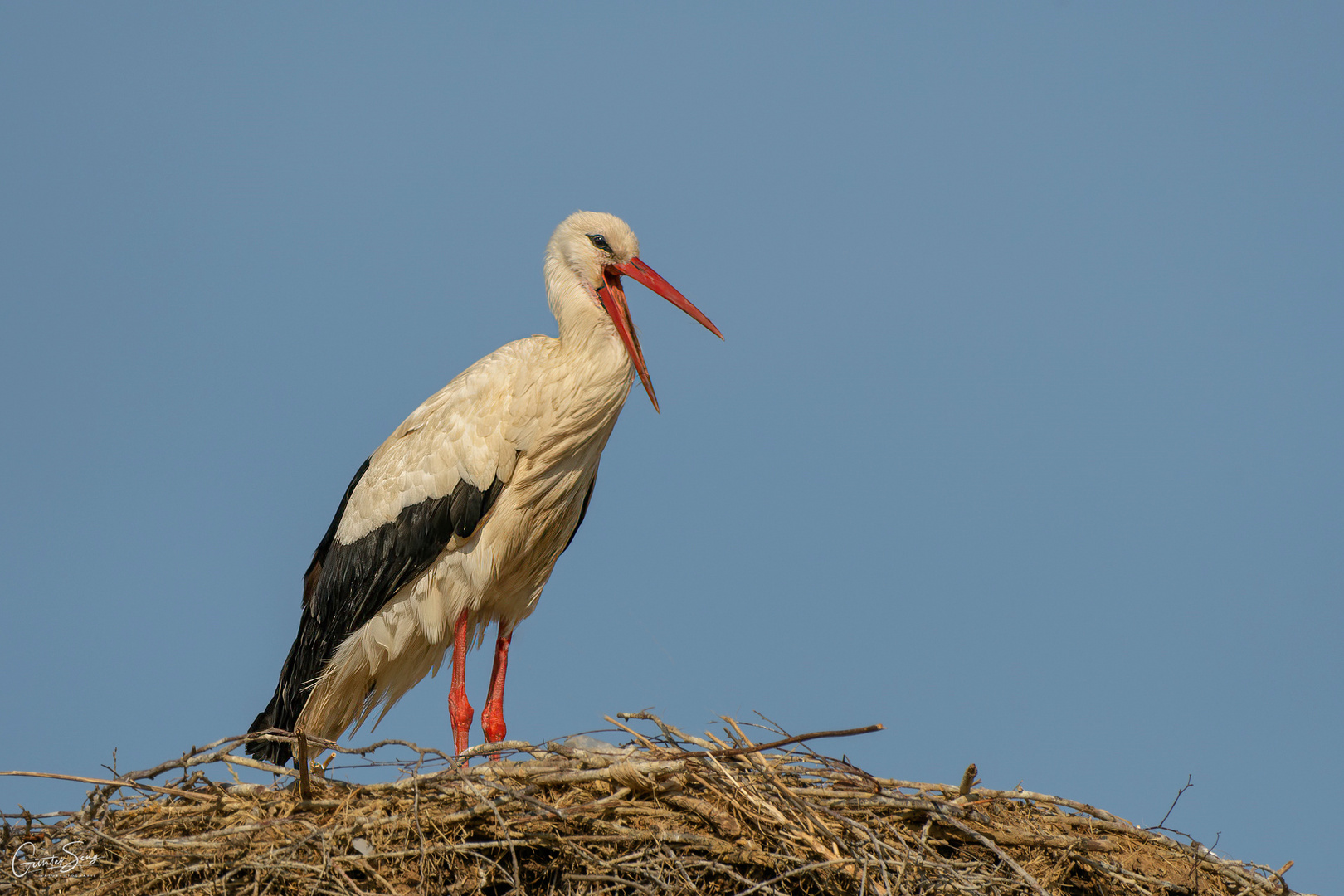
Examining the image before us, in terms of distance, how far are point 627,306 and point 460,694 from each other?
6.08 feet

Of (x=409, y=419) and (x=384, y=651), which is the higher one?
(x=409, y=419)

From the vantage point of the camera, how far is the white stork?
5.67m

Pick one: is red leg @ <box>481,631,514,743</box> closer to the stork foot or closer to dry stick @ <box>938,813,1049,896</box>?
the stork foot

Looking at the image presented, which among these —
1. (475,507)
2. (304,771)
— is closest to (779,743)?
(304,771)

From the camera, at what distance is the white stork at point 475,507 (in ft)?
18.6

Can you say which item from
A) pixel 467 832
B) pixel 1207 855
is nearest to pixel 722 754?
pixel 467 832

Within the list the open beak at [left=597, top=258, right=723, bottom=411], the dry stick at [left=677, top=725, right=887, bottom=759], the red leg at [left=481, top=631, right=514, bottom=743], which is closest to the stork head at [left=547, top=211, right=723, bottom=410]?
the open beak at [left=597, top=258, right=723, bottom=411]

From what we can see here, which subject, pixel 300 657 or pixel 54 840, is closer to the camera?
pixel 54 840

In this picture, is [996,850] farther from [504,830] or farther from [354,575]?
[354,575]

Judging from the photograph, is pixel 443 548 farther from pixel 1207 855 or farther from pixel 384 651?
pixel 1207 855

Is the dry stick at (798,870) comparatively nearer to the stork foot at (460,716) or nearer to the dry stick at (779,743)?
the dry stick at (779,743)

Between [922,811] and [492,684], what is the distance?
8.37 ft

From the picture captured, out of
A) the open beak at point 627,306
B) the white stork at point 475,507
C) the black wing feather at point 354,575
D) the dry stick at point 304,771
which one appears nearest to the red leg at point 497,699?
the white stork at point 475,507

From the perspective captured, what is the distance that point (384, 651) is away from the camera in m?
5.93
